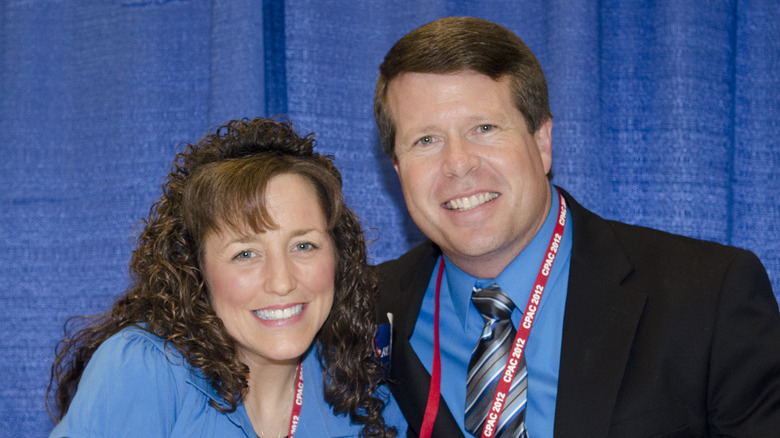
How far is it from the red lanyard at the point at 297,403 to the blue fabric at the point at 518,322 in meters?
0.32

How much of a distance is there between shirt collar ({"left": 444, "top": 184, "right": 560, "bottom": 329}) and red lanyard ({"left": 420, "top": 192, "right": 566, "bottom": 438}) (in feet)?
0.12

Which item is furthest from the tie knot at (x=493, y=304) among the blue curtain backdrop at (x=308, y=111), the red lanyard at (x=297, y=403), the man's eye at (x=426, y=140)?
the blue curtain backdrop at (x=308, y=111)

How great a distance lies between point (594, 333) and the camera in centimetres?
166

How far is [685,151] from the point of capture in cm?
225

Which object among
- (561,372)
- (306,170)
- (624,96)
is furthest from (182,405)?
(624,96)

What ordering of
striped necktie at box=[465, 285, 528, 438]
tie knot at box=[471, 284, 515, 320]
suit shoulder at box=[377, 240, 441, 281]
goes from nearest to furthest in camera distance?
striped necktie at box=[465, 285, 528, 438] < tie knot at box=[471, 284, 515, 320] < suit shoulder at box=[377, 240, 441, 281]

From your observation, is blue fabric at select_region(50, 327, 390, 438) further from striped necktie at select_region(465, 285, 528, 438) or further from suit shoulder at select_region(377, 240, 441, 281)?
suit shoulder at select_region(377, 240, 441, 281)

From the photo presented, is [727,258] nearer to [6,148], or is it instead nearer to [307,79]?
[307,79]

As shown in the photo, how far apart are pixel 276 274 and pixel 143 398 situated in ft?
1.31

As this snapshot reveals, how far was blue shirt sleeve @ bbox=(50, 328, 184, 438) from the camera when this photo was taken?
1.51 metres

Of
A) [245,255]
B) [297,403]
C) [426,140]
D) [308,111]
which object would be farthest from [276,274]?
[308,111]

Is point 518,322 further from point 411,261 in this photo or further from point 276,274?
point 276,274

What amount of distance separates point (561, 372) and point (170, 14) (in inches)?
71.5

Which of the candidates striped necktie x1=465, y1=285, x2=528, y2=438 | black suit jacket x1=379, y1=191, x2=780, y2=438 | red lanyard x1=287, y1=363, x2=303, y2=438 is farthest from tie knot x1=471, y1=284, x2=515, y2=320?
red lanyard x1=287, y1=363, x2=303, y2=438
